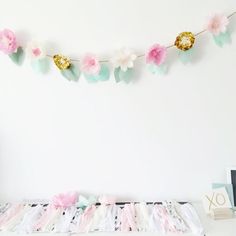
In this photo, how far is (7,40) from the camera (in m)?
1.45

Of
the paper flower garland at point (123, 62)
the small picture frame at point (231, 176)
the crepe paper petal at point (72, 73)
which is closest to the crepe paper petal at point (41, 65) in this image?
Result: the crepe paper petal at point (72, 73)

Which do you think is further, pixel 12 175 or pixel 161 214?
pixel 12 175

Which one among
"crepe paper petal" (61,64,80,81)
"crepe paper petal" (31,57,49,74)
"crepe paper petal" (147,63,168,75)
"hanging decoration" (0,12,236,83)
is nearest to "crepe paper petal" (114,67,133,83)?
"hanging decoration" (0,12,236,83)

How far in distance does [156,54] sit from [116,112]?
0.36 meters

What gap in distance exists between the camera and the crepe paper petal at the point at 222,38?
1.46 meters

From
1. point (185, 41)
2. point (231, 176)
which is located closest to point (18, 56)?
point (185, 41)

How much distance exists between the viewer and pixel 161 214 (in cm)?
135

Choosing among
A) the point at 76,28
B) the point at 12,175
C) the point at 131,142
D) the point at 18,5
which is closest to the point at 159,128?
→ the point at 131,142

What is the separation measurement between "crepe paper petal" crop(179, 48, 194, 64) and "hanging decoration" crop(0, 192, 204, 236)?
739mm

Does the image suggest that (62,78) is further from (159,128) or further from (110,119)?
(159,128)

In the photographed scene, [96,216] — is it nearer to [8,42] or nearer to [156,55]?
[156,55]

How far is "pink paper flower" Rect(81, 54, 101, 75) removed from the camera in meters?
1.46

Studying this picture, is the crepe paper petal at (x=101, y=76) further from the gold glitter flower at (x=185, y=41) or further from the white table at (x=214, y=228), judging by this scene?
the white table at (x=214, y=228)

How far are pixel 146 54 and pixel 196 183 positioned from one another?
29.0 inches
